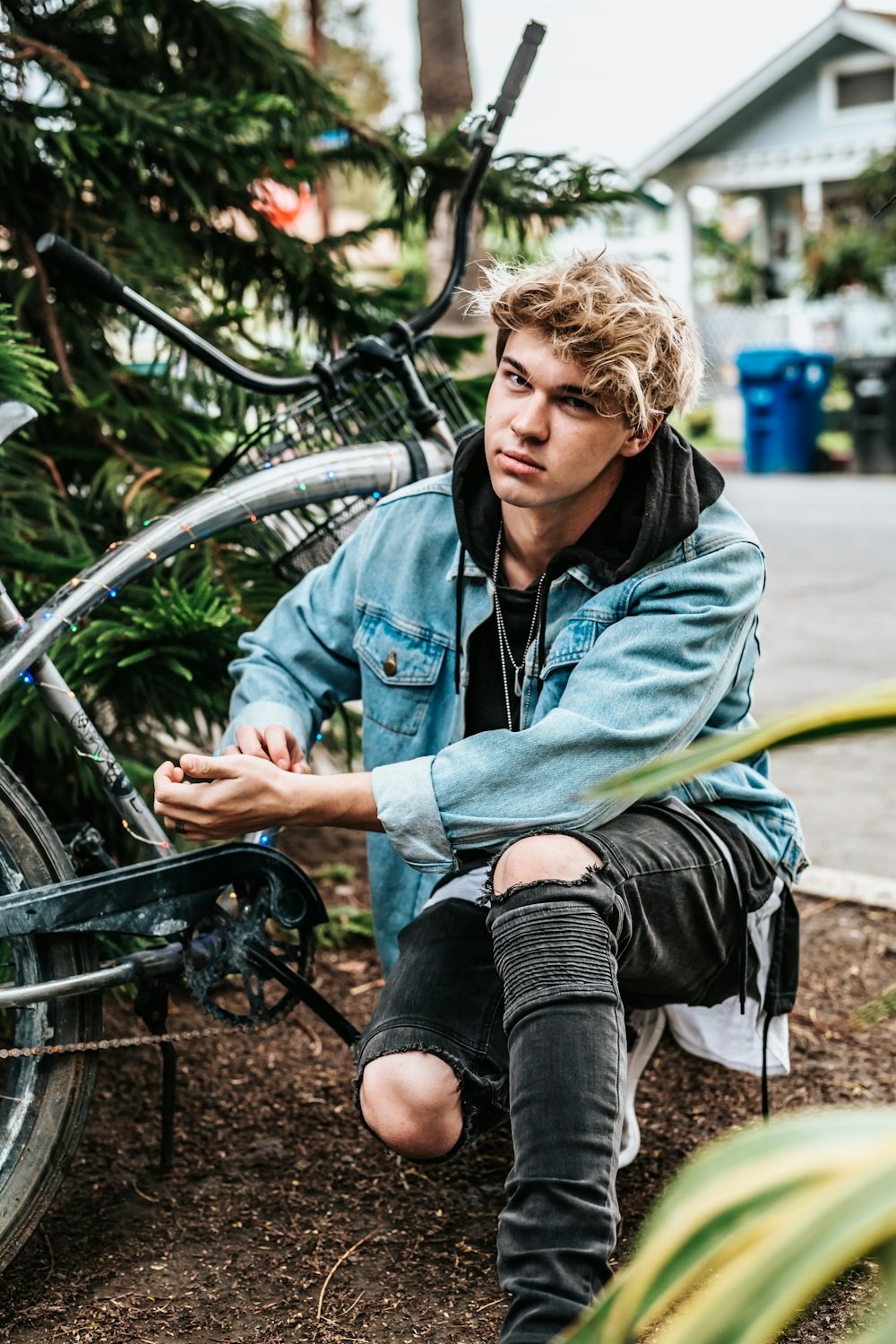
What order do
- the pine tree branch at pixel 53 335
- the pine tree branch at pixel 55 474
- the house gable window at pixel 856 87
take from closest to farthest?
the pine tree branch at pixel 55 474 < the pine tree branch at pixel 53 335 < the house gable window at pixel 856 87

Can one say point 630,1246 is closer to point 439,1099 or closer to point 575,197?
point 439,1099

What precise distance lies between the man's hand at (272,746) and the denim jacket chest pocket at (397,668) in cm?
22

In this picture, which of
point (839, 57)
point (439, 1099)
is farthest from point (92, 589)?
point (839, 57)

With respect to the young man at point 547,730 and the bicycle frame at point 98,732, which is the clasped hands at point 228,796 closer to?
the young man at point 547,730

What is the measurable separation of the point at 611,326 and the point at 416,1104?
3.78ft

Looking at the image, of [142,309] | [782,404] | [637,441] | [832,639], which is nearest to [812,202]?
[782,404]

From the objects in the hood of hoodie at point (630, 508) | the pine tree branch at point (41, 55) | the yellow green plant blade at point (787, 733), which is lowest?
the yellow green plant blade at point (787, 733)

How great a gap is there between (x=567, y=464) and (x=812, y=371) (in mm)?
13921

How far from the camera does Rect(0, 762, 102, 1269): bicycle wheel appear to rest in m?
2.04

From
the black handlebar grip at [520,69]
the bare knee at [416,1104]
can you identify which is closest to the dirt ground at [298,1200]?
the bare knee at [416,1104]

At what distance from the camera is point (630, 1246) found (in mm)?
2225

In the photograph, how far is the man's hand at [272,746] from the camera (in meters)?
2.14

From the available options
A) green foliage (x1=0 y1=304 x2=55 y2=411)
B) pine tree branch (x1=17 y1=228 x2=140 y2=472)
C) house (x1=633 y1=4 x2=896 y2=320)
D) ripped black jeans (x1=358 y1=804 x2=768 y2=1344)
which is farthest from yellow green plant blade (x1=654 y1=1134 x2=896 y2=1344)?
house (x1=633 y1=4 x2=896 y2=320)

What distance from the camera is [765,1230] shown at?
0.78 meters
